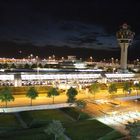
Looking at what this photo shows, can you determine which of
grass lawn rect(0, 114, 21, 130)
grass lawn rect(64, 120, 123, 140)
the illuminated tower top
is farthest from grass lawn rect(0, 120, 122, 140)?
the illuminated tower top

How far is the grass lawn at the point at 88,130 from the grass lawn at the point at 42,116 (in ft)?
→ 8.74

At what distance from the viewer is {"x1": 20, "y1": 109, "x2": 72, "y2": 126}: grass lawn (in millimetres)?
36534

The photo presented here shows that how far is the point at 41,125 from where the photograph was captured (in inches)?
1401

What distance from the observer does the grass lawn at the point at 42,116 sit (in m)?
36.5

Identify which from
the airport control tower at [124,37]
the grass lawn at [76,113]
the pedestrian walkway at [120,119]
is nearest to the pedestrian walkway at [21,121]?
the grass lawn at [76,113]

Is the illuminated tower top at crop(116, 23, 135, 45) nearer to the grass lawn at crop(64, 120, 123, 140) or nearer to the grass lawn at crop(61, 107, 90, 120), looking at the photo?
the grass lawn at crop(61, 107, 90, 120)

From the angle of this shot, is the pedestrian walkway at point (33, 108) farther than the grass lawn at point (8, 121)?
Yes

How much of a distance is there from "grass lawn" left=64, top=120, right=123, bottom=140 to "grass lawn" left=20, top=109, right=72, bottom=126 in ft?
8.74

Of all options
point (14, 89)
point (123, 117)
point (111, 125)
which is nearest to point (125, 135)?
point (111, 125)

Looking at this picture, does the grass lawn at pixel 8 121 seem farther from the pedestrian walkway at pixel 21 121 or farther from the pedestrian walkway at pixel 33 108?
the pedestrian walkway at pixel 33 108

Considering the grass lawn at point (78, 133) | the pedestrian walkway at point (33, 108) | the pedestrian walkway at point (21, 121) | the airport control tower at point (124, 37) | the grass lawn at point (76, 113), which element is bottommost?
the grass lawn at point (78, 133)

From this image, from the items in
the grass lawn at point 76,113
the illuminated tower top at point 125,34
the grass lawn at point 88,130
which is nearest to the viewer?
the grass lawn at point 88,130

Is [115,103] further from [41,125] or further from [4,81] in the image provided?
[4,81]

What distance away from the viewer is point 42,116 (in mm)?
38562
